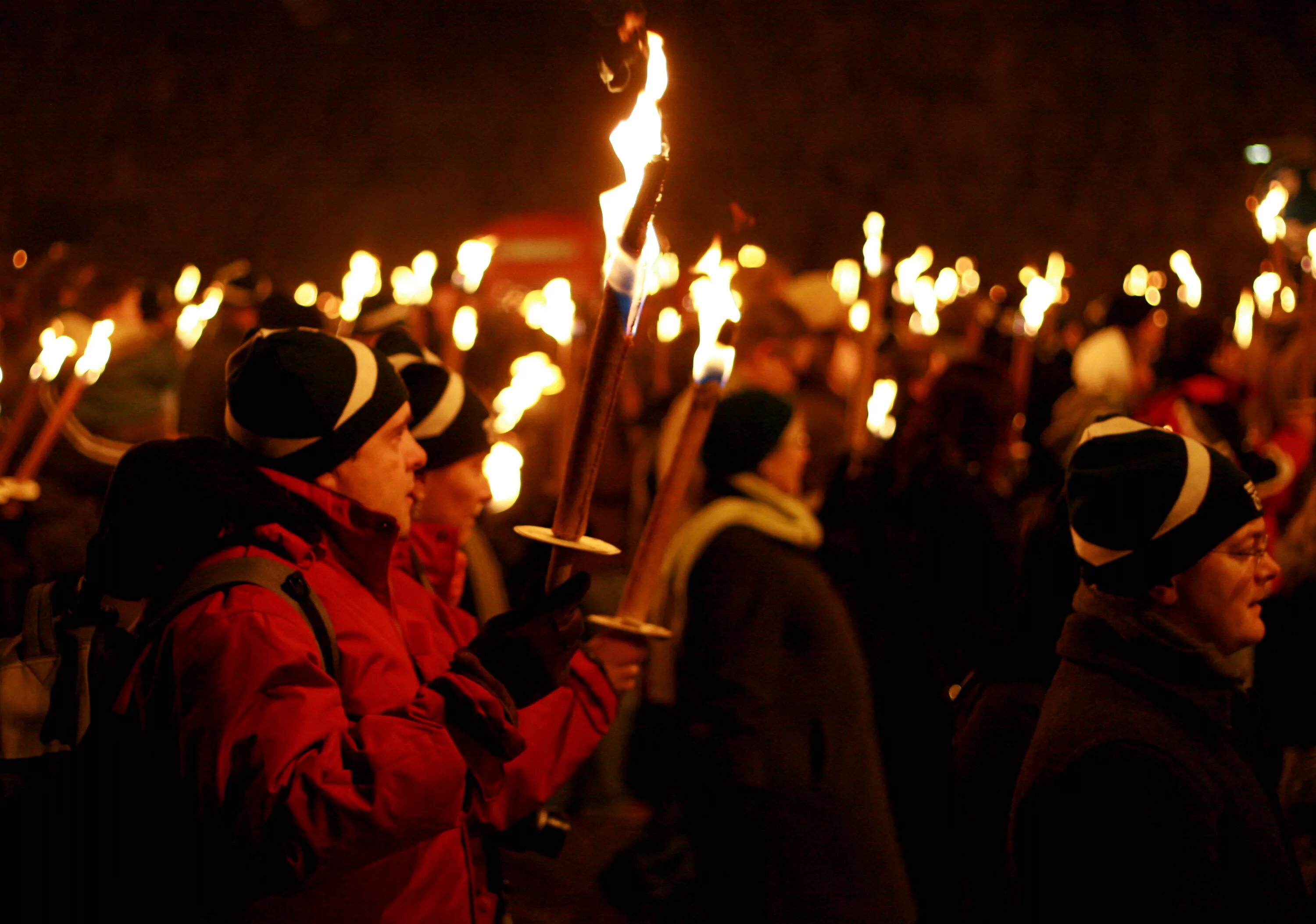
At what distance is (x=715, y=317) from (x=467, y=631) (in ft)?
3.16

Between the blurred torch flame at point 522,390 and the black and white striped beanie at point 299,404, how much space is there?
9.95 ft

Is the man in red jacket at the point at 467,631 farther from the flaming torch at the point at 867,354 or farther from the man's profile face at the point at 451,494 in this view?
the flaming torch at the point at 867,354

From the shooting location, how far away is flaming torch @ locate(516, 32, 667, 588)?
180 cm

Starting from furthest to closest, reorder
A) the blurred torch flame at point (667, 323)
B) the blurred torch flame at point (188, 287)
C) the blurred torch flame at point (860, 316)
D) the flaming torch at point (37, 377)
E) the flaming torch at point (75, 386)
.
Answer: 1. the blurred torch flame at point (188, 287)
2. the blurred torch flame at point (667, 323)
3. the blurred torch flame at point (860, 316)
4. the flaming torch at point (37, 377)
5. the flaming torch at point (75, 386)

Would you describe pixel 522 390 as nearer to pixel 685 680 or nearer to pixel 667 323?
pixel 685 680

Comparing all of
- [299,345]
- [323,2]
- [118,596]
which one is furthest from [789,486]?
A: [323,2]

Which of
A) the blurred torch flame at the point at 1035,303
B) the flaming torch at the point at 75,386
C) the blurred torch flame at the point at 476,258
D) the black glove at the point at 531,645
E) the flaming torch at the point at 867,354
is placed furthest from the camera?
the blurred torch flame at the point at 476,258

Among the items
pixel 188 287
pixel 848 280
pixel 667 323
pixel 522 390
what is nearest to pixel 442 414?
pixel 522 390

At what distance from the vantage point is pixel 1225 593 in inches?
89.8

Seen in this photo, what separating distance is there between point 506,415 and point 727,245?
10.4 feet

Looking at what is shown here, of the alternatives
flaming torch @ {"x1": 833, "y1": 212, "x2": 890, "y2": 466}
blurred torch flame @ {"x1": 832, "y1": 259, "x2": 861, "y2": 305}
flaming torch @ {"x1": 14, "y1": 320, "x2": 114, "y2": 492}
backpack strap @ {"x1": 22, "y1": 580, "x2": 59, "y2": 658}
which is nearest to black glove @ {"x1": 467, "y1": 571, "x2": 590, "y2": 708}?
backpack strap @ {"x1": 22, "y1": 580, "x2": 59, "y2": 658}

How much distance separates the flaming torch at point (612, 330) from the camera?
180 cm

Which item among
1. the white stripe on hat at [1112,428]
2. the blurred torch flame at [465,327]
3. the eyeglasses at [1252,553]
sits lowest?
the eyeglasses at [1252,553]

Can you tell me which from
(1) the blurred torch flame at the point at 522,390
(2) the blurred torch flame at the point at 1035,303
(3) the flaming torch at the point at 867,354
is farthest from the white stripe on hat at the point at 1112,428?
(2) the blurred torch flame at the point at 1035,303
